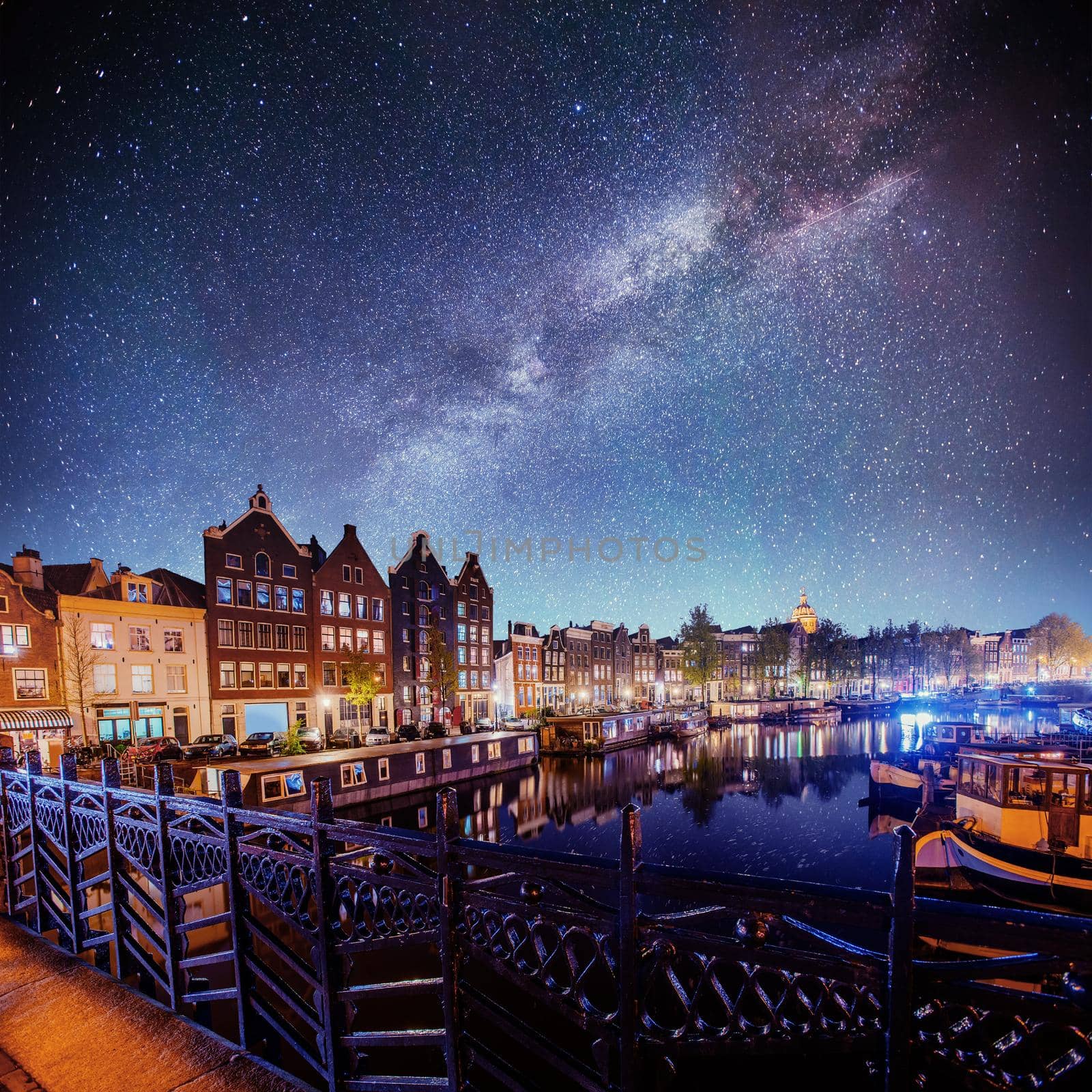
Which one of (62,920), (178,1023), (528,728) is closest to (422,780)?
(528,728)

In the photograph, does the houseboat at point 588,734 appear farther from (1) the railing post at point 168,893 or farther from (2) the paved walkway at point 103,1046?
(1) the railing post at point 168,893

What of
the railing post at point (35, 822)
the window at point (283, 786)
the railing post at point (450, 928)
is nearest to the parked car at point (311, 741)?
the window at point (283, 786)

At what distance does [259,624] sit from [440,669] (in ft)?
48.5

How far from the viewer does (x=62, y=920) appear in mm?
6035

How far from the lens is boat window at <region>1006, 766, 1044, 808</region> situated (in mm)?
15844

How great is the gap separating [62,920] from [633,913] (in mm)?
6878

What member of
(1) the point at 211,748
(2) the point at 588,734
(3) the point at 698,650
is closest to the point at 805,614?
(3) the point at 698,650

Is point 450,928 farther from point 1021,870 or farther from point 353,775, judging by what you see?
point 353,775

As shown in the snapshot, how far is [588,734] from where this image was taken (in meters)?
47.9

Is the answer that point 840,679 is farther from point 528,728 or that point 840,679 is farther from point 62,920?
point 62,920

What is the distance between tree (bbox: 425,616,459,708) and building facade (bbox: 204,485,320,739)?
413 inches

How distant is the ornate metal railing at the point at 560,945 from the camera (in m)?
1.84

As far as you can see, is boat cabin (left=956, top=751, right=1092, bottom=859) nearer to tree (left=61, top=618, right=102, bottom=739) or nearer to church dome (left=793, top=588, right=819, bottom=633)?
tree (left=61, top=618, right=102, bottom=739)

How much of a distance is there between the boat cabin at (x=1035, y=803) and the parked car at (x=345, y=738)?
28.5 m
